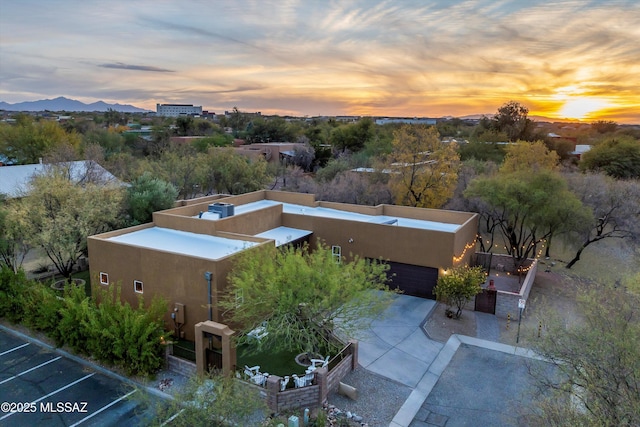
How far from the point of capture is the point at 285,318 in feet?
37.5

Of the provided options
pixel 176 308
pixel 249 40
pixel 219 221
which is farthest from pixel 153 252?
pixel 249 40

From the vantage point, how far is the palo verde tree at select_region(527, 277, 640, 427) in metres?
6.75

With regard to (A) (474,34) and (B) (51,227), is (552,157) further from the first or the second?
(B) (51,227)

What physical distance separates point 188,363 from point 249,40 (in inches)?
875

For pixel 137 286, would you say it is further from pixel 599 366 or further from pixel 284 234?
pixel 599 366

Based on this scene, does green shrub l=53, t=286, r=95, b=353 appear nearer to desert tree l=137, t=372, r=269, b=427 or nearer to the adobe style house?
the adobe style house

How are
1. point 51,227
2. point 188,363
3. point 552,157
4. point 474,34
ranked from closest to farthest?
point 188,363, point 51,227, point 474,34, point 552,157

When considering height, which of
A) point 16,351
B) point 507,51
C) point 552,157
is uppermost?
point 507,51

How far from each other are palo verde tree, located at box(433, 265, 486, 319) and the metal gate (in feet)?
1.43

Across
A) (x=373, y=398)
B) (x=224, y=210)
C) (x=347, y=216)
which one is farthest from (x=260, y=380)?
(x=347, y=216)

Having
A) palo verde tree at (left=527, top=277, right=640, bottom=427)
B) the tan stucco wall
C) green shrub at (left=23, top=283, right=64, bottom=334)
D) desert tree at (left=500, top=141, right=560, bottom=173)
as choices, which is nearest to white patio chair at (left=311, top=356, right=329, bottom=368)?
the tan stucco wall

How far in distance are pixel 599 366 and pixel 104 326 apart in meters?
12.5

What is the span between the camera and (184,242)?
54.1 ft

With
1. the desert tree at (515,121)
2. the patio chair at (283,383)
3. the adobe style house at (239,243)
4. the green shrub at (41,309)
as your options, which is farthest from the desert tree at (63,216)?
the desert tree at (515,121)
